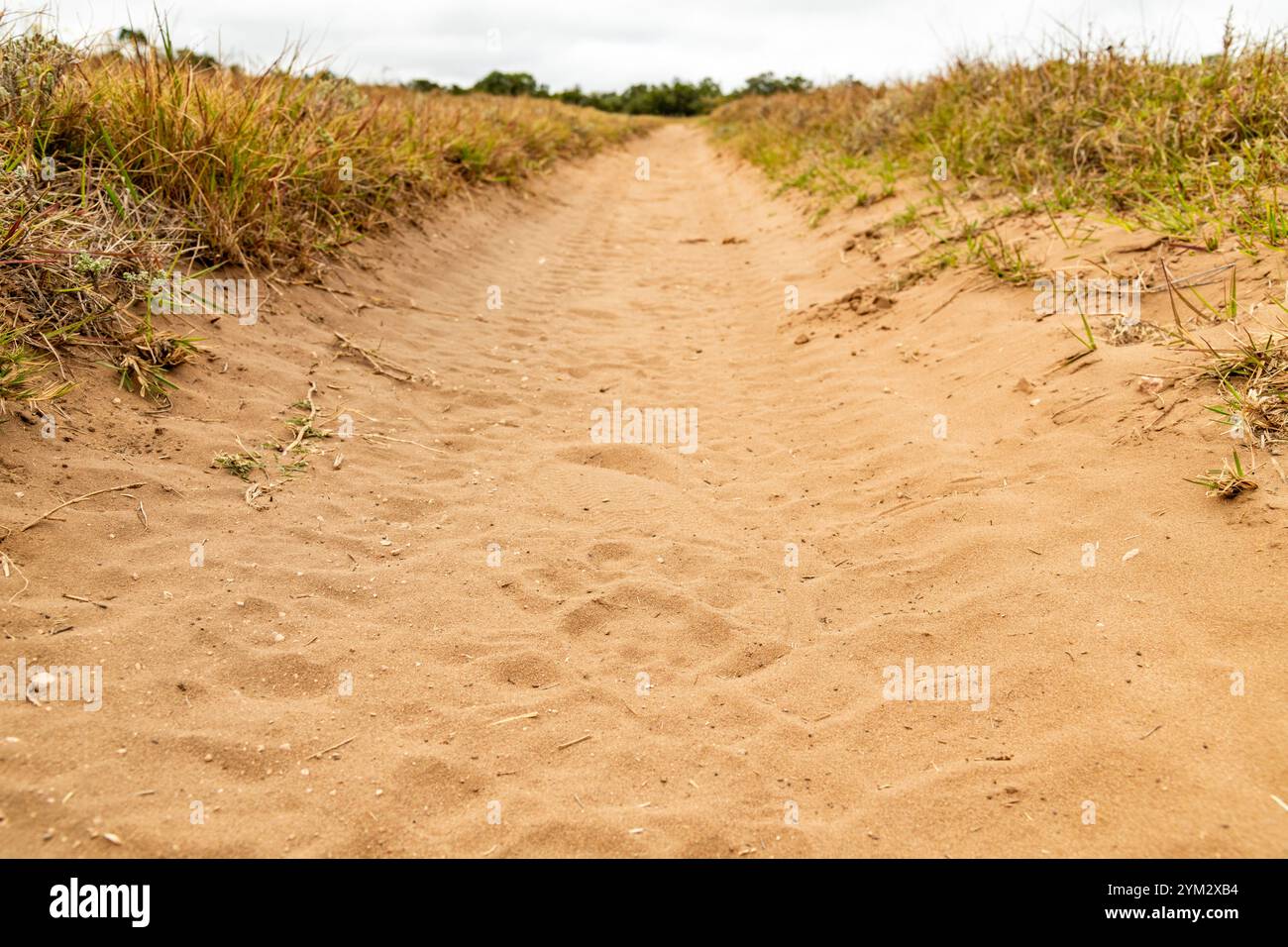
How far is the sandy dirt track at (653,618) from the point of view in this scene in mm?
1941

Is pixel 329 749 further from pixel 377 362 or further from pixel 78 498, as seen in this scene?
pixel 377 362

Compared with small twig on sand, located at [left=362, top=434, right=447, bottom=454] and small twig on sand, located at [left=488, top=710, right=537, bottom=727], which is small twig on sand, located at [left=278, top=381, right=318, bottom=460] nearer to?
small twig on sand, located at [left=362, top=434, right=447, bottom=454]

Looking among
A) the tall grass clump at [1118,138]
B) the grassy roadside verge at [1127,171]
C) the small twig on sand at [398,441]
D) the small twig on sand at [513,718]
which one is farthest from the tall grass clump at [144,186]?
the tall grass clump at [1118,138]

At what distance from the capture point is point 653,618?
2801 millimetres

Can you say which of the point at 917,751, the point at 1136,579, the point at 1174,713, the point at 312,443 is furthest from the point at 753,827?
the point at 312,443

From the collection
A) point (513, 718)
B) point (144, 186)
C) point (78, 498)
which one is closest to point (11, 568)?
point (78, 498)

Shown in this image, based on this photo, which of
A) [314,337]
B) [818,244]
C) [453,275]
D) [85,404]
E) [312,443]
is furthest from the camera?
[818,244]

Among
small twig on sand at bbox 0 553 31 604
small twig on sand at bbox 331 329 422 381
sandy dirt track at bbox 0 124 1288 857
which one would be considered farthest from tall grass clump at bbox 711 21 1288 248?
small twig on sand at bbox 0 553 31 604

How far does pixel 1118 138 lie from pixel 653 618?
5.11 meters

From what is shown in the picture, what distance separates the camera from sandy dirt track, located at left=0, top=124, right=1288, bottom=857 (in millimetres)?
1941
